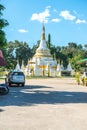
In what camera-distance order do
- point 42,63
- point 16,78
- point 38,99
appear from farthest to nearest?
1. point 42,63
2. point 16,78
3. point 38,99

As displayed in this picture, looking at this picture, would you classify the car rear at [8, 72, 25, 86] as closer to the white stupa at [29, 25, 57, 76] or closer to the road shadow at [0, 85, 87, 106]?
the road shadow at [0, 85, 87, 106]

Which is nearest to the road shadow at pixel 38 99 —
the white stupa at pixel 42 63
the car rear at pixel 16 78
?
the car rear at pixel 16 78

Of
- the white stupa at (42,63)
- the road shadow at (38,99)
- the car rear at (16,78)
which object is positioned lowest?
the road shadow at (38,99)

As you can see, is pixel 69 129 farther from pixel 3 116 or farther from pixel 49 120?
pixel 3 116

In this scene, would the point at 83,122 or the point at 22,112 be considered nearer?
the point at 83,122

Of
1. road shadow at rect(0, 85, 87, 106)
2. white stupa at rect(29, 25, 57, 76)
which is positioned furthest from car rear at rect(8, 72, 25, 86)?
white stupa at rect(29, 25, 57, 76)

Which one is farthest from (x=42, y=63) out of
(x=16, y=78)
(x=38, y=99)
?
(x=38, y=99)

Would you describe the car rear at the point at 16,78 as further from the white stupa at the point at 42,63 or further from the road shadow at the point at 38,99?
the white stupa at the point at 42,63

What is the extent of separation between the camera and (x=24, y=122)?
12133 millimetres

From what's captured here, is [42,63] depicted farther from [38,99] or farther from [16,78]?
[38,99]

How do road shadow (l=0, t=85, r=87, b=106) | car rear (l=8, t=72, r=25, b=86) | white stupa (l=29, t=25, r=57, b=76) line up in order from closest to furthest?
1. road shadow (l=0, t=85, r=87, b=106)
2. car rear (l=8, t=72, r=25, b=86)
3. white stupa (l=29, t=25, r=57, b=76)

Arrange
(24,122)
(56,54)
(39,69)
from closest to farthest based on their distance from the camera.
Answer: (24,122) → (39,69) → (56,54)

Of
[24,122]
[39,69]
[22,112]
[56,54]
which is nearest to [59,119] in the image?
[24,122]

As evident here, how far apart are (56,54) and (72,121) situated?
112 m
